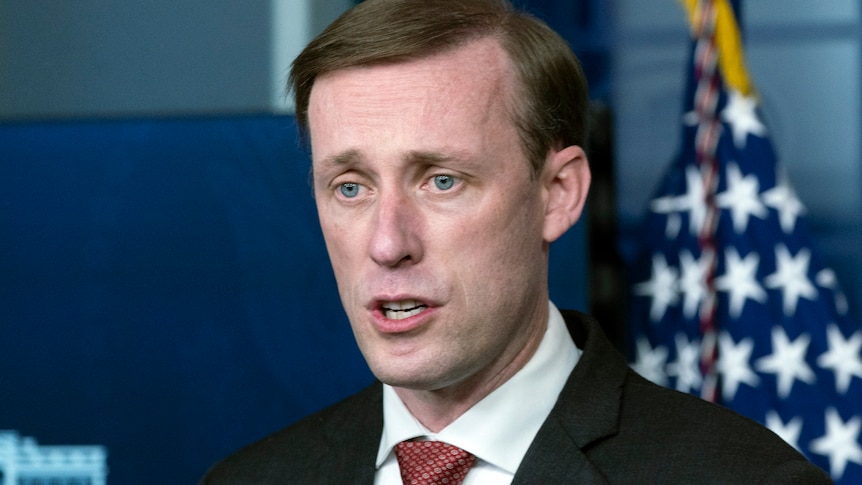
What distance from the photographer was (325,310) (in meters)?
2.91

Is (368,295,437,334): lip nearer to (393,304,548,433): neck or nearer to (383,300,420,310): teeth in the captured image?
(383,300,420,310): teeth

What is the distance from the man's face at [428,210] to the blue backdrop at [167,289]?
42.4 inches

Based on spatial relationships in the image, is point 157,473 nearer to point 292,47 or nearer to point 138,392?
point 138,392

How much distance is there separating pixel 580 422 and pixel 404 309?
34 cm

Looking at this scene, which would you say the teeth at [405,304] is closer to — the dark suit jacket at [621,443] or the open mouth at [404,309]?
the open mouth at [404,309]

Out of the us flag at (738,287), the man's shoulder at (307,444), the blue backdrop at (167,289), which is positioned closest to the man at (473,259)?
the man's shoulder at (307,444)

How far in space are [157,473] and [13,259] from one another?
0.63 m

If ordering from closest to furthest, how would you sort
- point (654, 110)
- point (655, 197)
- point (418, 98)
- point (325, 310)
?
point (418, 98)
point (325, 310)
point (655, 197)
point (654, 110)

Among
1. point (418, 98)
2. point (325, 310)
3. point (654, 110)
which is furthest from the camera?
point (654, 110)

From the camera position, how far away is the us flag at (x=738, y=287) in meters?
2.94

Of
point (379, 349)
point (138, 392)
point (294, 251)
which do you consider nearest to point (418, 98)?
point (379, 349)

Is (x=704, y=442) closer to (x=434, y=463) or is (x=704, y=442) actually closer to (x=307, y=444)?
(x=434, y=463)

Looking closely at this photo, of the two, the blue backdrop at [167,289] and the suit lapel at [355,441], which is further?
the blue backdrop at [167,289]

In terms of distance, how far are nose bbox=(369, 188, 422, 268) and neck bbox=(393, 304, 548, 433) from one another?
26 cm
